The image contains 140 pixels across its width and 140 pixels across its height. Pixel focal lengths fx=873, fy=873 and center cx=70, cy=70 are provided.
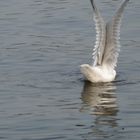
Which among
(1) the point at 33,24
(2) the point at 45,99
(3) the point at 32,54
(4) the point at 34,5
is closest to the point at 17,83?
(2) the point at 45,99

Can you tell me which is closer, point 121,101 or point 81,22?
point 121,101

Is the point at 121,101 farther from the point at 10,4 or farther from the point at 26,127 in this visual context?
the point at 10,4

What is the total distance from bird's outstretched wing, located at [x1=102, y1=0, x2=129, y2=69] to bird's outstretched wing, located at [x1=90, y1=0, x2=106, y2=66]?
0.48 ft

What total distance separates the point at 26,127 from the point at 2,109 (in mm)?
1263

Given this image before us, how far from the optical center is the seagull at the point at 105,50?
17.1 metres

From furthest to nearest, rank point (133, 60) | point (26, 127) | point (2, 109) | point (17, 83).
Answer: point (133, 60), point (17, 83), point (2, 109), point (26, 127)

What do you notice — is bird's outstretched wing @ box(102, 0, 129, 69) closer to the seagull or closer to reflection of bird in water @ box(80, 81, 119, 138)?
the seagull

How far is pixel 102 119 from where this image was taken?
47.8ft

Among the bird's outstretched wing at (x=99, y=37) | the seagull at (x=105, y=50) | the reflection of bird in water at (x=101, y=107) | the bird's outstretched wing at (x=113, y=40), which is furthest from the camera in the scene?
the bird's outstretched wing at (x=113, y=40)

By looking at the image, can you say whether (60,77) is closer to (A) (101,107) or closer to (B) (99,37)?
(B) (99,37)

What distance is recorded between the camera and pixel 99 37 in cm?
1739

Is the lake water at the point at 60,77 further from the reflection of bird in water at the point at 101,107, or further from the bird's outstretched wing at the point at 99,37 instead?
the bird's outstretched wing at the point at 99,37

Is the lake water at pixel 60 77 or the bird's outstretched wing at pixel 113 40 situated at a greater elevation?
the bird's outstretched wing at pixel 113 40

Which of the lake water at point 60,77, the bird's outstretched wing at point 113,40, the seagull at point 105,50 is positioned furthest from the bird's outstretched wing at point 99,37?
the lake water at point 60,77
